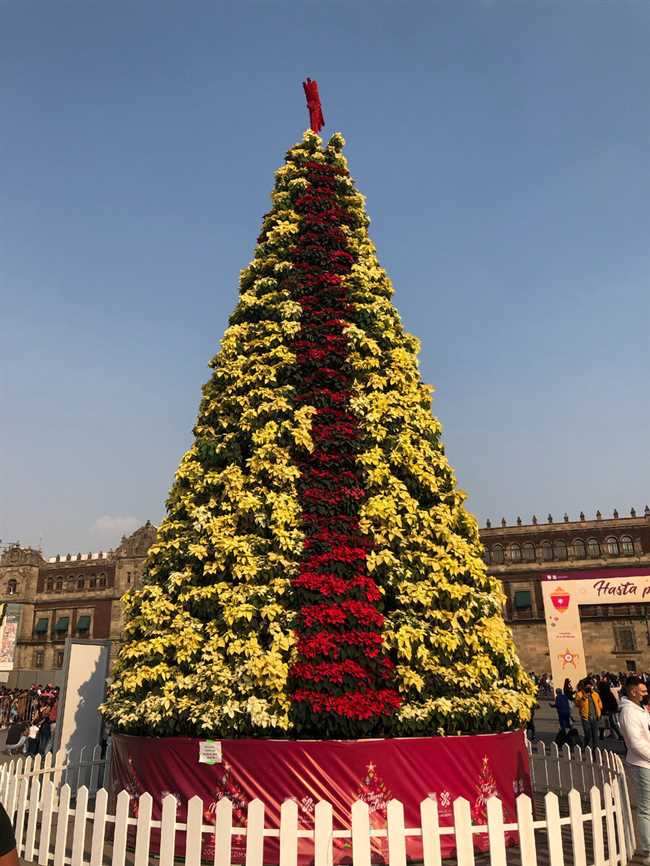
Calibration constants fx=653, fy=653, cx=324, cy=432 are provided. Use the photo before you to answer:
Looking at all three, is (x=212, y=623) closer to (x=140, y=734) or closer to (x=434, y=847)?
(x=140, y=734)

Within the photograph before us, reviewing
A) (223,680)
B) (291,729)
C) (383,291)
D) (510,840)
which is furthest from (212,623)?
(383,291)

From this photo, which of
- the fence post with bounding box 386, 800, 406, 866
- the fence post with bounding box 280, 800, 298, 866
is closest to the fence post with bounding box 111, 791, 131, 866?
the fence post with bounding box 280, 800, 298, 866

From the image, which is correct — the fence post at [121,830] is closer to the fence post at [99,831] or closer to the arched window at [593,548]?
the fence post at [99,831]

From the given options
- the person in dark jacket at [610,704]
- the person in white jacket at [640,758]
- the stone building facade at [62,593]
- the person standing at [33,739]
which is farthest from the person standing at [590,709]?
the stone building facade at [62,593]

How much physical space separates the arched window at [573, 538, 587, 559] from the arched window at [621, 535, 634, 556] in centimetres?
310

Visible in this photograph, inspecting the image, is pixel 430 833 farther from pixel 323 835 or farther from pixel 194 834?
pixel 194 834

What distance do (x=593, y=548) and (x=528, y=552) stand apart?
5.47 metres

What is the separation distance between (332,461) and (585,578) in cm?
3286

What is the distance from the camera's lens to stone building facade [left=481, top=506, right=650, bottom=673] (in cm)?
5269

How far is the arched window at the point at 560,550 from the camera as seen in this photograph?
57816mm

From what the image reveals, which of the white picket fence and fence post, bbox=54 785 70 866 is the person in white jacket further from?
fence post, bbox=54 785 70 866

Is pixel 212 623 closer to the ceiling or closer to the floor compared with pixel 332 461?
closer to the floor

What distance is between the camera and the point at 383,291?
12.1m

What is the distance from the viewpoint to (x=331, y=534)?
385 inches
